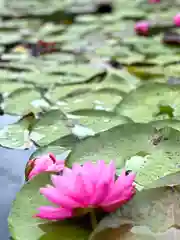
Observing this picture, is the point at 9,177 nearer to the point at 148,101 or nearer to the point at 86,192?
the point at 86,192

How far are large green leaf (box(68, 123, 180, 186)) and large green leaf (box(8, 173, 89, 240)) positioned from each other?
0.52 feet

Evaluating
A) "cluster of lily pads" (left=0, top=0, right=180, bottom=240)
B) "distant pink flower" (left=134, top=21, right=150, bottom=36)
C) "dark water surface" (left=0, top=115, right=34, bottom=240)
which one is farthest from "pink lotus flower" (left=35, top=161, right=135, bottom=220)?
"distant pink flower" (left=134, top=21, right=150, bottom=36)

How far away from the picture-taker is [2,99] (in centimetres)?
174

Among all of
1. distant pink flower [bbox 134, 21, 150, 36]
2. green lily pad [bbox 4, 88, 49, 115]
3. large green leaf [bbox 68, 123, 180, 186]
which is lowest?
distant pink flower [bbox 134, 21, 150, 36]

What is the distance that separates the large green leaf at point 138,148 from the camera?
3.51ft

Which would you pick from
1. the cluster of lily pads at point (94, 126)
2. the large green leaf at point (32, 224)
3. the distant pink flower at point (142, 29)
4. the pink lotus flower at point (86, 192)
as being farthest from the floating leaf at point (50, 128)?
the distant pink flower at point (142, 29)

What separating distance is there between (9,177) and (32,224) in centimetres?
29

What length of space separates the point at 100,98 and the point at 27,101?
0.95 feet

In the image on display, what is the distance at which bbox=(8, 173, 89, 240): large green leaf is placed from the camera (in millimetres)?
869

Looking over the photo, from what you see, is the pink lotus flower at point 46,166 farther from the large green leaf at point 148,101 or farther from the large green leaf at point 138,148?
the large green leaf at point 148,101

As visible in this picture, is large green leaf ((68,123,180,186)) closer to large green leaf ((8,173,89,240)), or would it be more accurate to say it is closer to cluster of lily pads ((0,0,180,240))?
cluster of lily pads ((0,0,180,240))

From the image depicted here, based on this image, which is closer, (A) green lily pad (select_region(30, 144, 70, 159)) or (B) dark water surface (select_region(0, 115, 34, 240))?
(B) dark water surface (select_region(0, 115, 34, 240))

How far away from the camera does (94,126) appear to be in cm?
137

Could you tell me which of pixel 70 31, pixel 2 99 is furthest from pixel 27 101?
pixel 70 31
